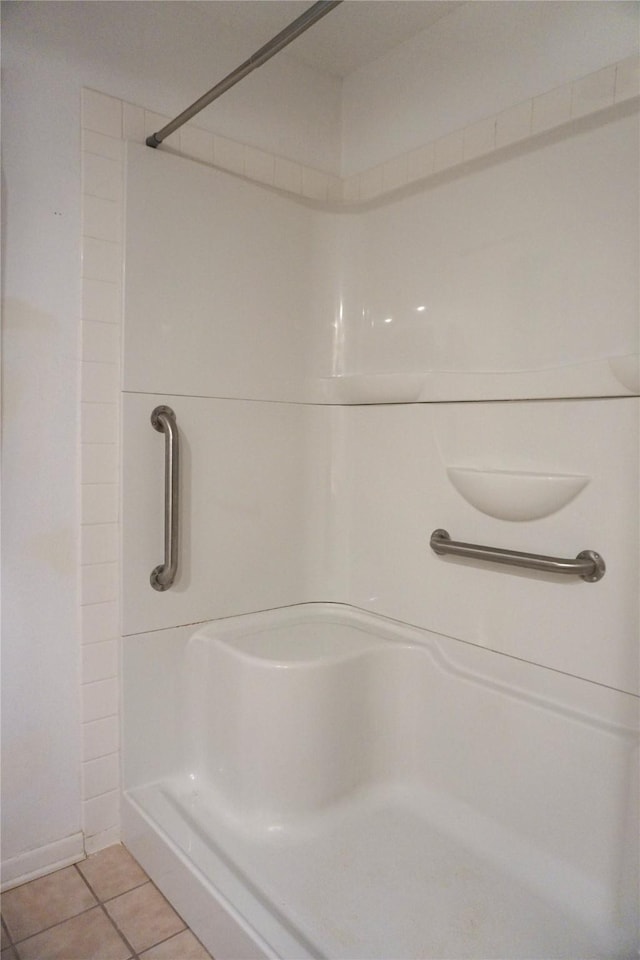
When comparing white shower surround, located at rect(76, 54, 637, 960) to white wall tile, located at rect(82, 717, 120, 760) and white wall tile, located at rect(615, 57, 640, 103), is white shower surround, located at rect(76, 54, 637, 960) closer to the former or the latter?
white wall tile, located at rect(82, 717, 120, 760)

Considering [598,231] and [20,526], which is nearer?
[598,231]

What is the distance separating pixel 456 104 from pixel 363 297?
1.86 feet

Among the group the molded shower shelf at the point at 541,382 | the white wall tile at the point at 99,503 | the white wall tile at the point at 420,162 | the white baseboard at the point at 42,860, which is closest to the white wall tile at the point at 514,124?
the white wall tile at the point at 420,162

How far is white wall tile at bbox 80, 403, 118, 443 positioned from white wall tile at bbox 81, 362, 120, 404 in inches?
0.7

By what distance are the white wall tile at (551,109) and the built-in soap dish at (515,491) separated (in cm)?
83

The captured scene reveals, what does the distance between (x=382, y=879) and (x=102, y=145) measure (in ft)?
6.06

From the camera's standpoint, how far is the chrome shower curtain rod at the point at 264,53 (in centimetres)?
105

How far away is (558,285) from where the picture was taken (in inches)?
55.5

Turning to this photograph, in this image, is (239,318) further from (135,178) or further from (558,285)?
(558,285)

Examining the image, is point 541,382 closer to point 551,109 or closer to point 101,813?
point 551,109

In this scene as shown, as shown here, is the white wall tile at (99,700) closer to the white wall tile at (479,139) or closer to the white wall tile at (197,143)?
the white wall tile at (197,143)

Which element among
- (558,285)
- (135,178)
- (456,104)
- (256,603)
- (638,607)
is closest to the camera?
(638,607)

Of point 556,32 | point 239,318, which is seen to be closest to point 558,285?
point 556,32

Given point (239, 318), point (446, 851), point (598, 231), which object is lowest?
point (446, 851)
